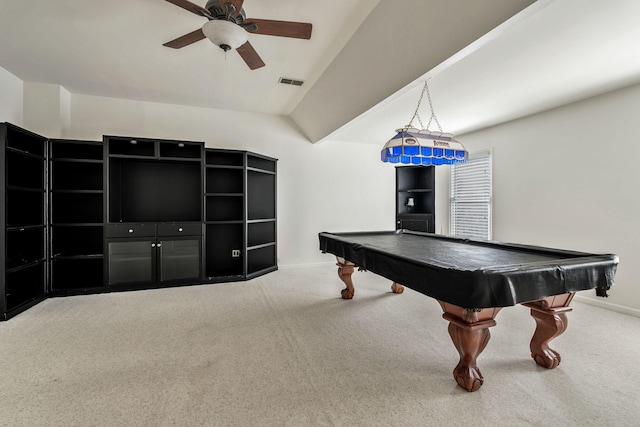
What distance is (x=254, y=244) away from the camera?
480cm

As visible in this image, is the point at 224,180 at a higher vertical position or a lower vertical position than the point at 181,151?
lower

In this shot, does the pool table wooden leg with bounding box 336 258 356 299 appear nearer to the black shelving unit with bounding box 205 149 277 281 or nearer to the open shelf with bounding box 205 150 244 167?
the black shelving unit with bounding box 205 149 277 281

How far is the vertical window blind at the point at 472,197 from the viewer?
496 cm

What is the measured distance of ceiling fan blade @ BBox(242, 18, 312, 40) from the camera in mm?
2172

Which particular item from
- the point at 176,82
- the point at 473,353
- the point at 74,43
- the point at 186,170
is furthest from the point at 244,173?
the point at 473,353

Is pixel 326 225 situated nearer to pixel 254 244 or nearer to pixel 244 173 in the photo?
pixel 254 244

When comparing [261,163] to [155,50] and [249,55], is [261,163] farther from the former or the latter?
[249,55]

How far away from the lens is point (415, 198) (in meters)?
6.38

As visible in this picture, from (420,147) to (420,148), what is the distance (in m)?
0.01

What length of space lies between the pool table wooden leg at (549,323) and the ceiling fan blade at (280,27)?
8.41 feet

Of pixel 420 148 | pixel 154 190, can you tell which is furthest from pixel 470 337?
pixel 154 190

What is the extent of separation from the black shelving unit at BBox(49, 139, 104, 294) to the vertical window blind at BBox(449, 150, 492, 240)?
5.49 metres

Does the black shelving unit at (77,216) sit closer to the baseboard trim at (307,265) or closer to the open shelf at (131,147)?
the open shelf at (131,147)

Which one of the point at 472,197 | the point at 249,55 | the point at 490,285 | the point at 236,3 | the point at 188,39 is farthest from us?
the point at 472,197
